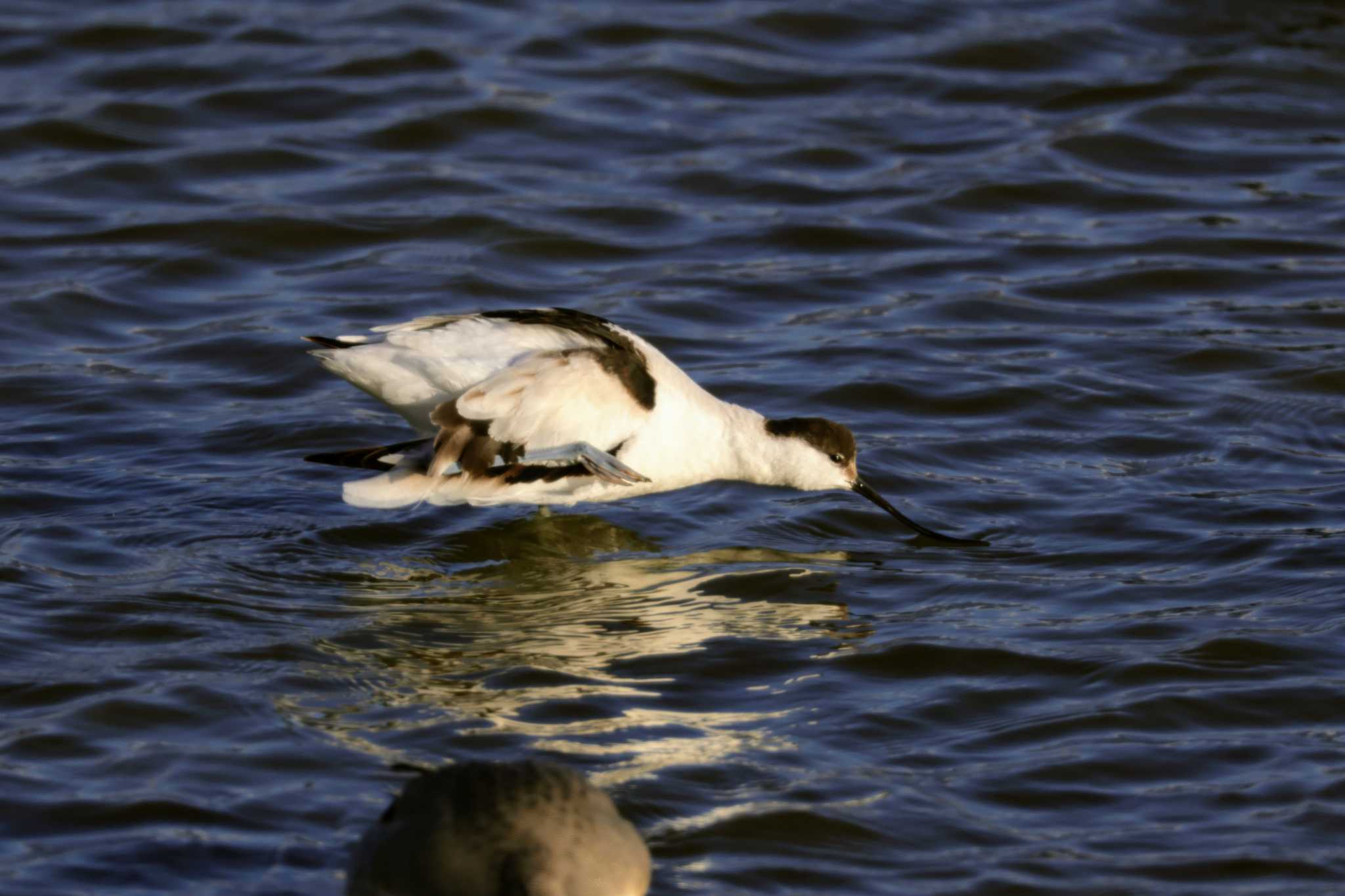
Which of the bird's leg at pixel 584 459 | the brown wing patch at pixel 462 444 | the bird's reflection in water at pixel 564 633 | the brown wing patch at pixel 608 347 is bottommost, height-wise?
the bird's reflection in water at pixel 564 633

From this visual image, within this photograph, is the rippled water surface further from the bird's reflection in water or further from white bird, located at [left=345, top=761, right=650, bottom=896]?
white bird, located at [left=345, top=761, right=650, bottom=896]

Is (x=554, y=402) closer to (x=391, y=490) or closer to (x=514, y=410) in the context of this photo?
(x=514, y=410)

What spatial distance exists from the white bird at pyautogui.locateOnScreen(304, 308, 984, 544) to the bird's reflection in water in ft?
0.92

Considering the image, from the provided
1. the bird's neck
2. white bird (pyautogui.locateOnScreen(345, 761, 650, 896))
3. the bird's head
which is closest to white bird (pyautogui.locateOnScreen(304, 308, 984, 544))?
the bird's neck

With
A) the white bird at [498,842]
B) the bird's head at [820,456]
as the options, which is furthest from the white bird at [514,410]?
the white bird at [498,842]

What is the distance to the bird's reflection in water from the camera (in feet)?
16.6

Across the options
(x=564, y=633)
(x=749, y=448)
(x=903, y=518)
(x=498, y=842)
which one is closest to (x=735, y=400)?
(x=749, y=448)

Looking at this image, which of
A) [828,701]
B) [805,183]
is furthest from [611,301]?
[828,701]

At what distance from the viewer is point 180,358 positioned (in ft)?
27.0

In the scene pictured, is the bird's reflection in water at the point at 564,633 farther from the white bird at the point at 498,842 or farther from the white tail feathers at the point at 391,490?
the white bird at the point at 498,842

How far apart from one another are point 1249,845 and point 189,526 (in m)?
3.65

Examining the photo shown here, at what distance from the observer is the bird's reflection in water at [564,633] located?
507 cm

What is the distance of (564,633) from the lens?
584cm

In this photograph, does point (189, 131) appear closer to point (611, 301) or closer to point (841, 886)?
point (611, 301)
